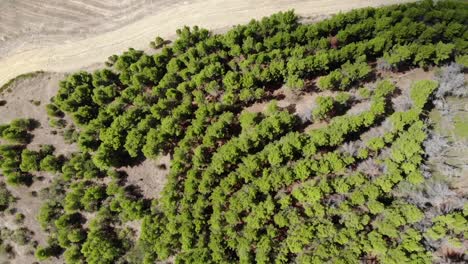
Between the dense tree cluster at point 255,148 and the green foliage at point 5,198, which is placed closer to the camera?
the dense tree cluster at point 255,148

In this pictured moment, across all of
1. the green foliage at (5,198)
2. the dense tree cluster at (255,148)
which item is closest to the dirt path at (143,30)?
the dense tree cluster at (255,148)

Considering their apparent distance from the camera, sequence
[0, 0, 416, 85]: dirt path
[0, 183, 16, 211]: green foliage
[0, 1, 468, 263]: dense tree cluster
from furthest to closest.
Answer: [0, 0, 416, 85]: dirt path, [0, 183, 16, 211]: green foliage, [0, 1, 468, 263]: dense tree cluster

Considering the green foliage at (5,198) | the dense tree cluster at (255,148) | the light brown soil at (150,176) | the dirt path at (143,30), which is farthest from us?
the dirt path at (143,30)

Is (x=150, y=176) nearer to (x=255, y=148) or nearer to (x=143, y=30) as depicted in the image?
(x=255, y=148)

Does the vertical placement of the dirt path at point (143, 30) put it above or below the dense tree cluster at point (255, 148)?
above

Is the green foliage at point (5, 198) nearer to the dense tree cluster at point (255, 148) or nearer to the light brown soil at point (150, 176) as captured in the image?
the dense tree cluster at point (255, 148)

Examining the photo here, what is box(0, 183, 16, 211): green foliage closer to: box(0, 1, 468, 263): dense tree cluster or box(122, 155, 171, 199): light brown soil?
box(0, 1, 468, 263): dense tree cluster

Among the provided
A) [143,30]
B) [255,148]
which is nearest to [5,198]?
[143,30]

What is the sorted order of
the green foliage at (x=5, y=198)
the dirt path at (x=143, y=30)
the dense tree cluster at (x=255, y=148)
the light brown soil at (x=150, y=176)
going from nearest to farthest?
the dense tree cluster at (x=255, y=148)
the green foliage at (x=5, y=198)
the light brown soil at (x=150, y=176)
the dirt path at (x=143, y=30)

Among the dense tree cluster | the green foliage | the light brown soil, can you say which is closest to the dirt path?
the dense tree cluster

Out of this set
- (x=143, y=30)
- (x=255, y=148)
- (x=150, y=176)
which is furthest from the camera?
(x=143, y=30)
